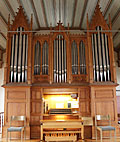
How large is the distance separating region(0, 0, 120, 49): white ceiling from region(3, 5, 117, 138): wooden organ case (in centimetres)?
40

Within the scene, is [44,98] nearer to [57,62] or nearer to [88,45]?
[57,62]

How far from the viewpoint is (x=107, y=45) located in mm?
7648

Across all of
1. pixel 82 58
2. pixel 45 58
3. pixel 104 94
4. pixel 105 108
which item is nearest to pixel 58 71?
pixel 45 58

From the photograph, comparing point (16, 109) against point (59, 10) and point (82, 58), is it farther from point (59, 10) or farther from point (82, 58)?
point (59, 10)

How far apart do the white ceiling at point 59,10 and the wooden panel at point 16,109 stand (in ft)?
11.9

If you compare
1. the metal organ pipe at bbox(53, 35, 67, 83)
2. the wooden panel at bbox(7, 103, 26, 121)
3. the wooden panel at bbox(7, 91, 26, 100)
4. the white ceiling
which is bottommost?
the wooden panel at bbox(7, 103, 26, 121)

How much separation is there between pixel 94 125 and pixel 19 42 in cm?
448

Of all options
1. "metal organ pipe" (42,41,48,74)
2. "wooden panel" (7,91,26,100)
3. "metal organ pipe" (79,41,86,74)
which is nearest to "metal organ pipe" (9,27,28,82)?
"wooden panel" (7,91,26,100)

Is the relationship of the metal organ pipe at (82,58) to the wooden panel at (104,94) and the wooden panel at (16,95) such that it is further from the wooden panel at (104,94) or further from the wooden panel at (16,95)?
the wooden panel at (16,95)

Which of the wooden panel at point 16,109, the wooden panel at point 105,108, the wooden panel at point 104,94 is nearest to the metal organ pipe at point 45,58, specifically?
the wooden panel at point 16,109

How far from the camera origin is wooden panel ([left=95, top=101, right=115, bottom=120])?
7207 mm

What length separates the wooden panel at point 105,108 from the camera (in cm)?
721

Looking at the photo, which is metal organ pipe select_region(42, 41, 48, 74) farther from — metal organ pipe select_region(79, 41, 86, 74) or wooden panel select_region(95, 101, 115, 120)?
wooden panel select_region(95, 101, 115, 120)

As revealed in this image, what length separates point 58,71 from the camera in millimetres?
7617
